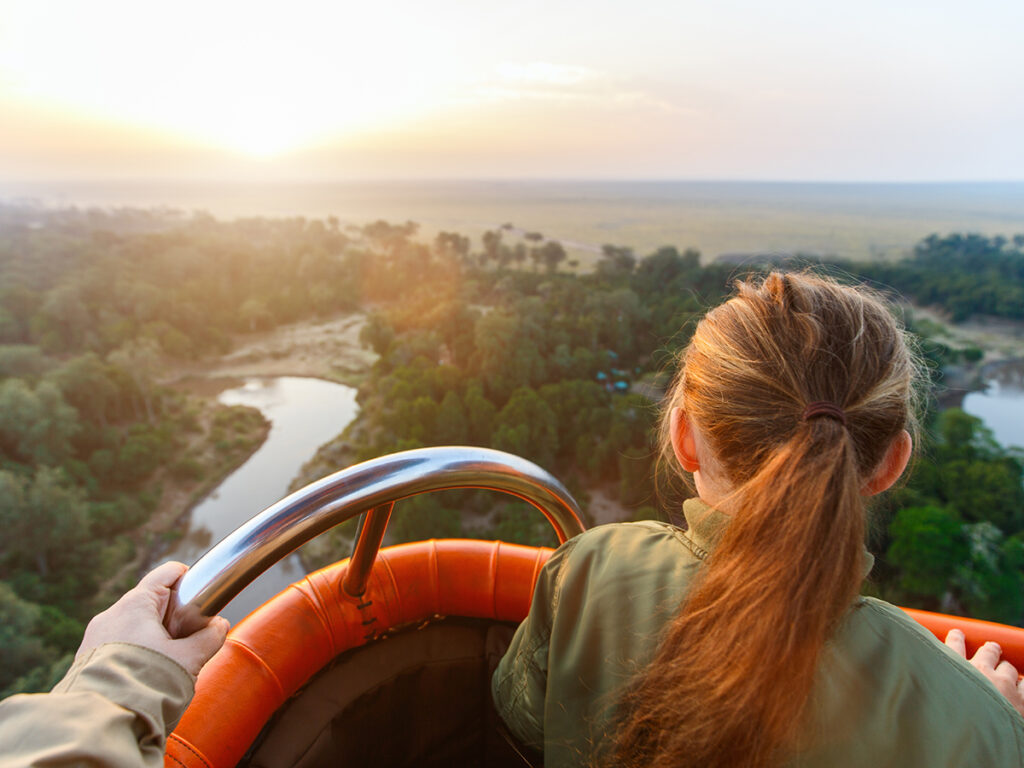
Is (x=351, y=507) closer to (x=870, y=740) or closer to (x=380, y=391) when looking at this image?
(x=870, y=740)

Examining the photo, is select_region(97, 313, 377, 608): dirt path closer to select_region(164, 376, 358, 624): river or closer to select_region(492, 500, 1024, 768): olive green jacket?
select_region(164, 376, 358, 624): river

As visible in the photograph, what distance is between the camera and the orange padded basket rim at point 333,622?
0.74 m

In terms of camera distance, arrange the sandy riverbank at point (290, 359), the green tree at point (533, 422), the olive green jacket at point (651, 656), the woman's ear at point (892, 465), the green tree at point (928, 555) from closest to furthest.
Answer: the olive green jacket at point (651, 656), the woman's ear at point (892, 465), the green tree at point (928, 555), the green tree at point (533, 422), the sandy riverbank at point (290, 359)

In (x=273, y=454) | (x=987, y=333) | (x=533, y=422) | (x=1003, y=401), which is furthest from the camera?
(x=987, y=333)

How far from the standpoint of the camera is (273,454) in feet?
45.0

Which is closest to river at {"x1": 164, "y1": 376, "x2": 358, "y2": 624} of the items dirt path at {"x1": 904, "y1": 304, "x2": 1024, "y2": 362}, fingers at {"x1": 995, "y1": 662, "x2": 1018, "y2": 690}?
fingers at {"x1": 995, "y1": 662, "x2": 1018, "y2": 690}

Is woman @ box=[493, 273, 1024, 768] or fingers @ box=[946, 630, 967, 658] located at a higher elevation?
woman @ box=[493, 273, 1024, 768]

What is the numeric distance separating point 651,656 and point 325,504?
367 millimetres

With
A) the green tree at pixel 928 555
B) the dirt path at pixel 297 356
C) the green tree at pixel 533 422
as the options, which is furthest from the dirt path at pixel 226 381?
the green tree at pixel 928 555

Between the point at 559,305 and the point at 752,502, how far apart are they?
1575cm

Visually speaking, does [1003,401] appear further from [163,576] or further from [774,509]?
[163,576]

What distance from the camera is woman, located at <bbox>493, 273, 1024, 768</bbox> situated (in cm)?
49

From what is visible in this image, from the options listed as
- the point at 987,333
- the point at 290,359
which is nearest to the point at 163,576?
the point at 290,359

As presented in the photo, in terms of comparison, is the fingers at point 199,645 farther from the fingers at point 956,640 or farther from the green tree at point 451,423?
the green tree at point 451,423
